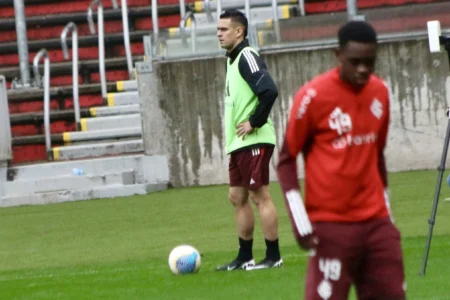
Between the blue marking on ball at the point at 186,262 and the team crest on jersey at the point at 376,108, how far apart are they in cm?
485

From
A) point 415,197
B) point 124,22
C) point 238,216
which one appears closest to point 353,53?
point 238,216

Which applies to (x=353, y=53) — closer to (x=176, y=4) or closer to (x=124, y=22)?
(x=124, y=22)

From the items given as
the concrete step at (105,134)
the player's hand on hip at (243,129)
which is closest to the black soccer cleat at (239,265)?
the player's hand on hip at (243,129)

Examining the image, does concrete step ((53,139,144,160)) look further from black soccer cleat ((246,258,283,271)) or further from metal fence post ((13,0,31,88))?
black soccer cleat ((246,258,283,271))

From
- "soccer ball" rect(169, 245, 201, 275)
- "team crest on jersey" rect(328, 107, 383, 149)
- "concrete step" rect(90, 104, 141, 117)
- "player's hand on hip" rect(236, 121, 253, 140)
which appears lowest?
"soccer ball" rect(169, 245, 201, 275)

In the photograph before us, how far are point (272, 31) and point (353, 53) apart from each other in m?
14.5

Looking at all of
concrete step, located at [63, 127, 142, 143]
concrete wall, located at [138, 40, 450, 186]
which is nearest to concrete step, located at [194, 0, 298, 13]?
concrete step, located at [63, 127, 142, 143]

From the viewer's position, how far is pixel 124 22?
23125 mm

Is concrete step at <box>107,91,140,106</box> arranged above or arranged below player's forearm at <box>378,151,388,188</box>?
below

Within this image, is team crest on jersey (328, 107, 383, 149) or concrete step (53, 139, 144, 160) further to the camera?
concrete step (53, 139, 144, 160)

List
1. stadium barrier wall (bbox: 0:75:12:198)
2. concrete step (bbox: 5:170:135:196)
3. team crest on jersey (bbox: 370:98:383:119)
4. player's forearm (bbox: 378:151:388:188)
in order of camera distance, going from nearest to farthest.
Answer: team crest on jersey (bbox: 370:98:383:119) → player's forearm (bbox: 378:151:388:188) → concrete step (bbox: 5:170:135:196) → stadium barrier wall (bbox: 0:75:12:198)

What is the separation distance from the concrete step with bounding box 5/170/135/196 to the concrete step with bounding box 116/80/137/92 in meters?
2.89

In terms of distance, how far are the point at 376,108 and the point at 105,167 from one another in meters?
14.7

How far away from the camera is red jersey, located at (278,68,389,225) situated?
6.36 meters
